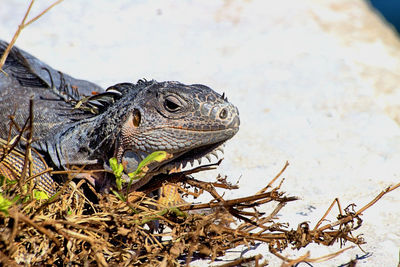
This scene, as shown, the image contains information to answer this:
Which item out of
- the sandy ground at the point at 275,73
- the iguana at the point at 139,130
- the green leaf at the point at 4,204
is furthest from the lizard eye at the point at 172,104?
the green leaf at the point at 4,204

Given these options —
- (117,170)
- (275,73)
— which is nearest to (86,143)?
(117,170)

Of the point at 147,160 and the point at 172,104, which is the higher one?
the point at 172,104

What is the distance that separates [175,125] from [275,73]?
362 cm

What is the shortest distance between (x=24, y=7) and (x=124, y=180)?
6.04 meters

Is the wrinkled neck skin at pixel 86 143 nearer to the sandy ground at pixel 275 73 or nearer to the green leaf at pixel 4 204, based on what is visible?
the green leaf at pixel 4 204

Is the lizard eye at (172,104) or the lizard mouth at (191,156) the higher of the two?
the lizard eye at (172,104)

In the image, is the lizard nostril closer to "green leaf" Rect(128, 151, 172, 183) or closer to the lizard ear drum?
"green leaf" Rect(128, 151, 172, 183)

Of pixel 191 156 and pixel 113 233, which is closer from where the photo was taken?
pixel 113 233

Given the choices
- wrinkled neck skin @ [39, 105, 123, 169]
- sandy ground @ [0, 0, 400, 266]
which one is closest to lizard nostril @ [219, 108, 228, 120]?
wrinkled neck skin @ [39, 105, 123, 169]

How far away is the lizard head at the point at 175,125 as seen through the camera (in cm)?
319

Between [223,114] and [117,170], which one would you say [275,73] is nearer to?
[223,114]

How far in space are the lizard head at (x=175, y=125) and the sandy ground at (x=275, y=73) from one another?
2.36 ft

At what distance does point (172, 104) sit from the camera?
3.25m

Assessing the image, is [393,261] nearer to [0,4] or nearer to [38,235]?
[38,235]
